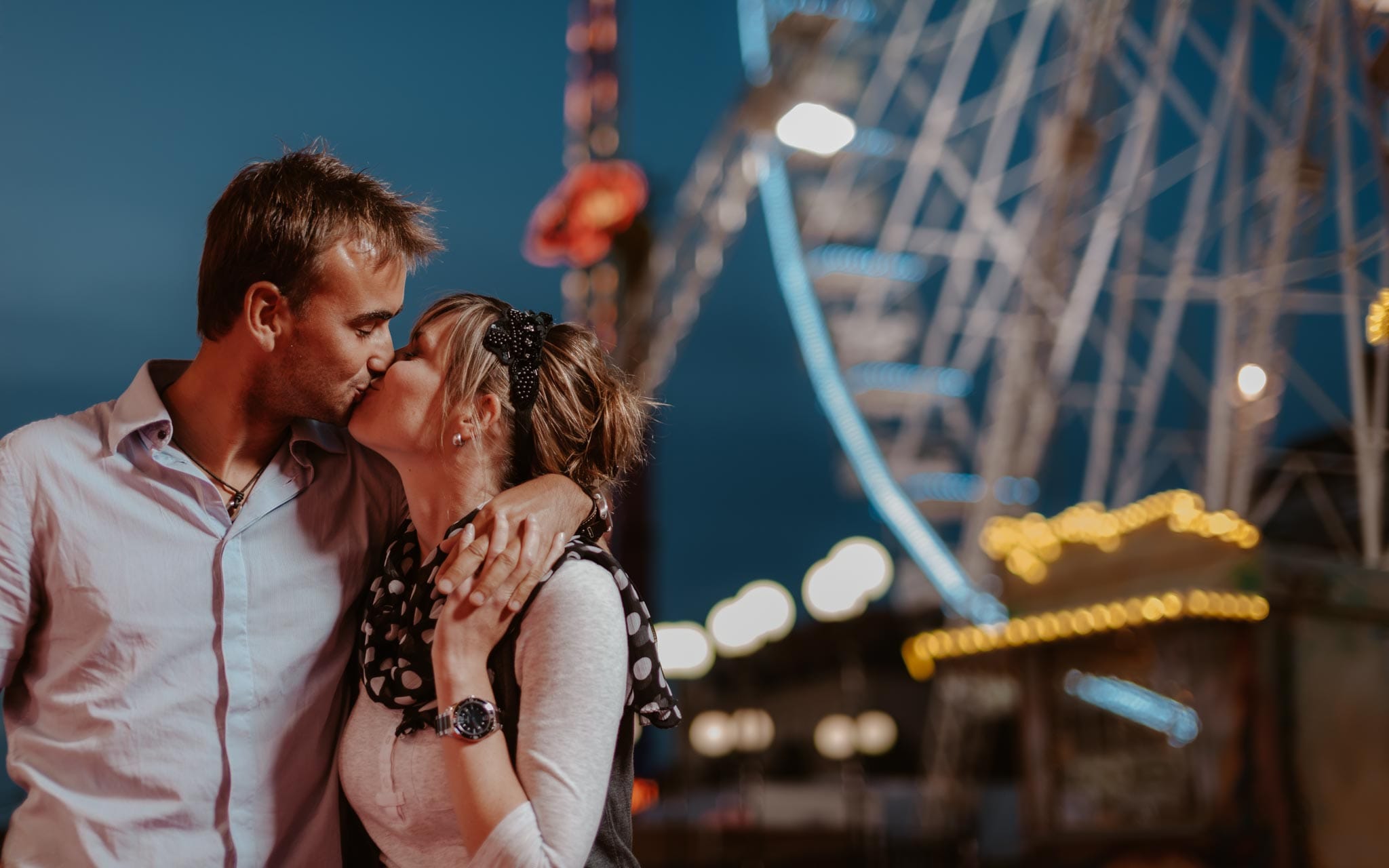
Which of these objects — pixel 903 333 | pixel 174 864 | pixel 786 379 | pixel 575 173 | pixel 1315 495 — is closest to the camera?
pixel 174 864

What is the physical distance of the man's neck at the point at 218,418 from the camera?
2.39m

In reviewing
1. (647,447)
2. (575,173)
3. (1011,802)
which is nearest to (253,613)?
(647,447)

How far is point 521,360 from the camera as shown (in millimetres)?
2326

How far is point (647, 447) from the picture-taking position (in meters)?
2.78

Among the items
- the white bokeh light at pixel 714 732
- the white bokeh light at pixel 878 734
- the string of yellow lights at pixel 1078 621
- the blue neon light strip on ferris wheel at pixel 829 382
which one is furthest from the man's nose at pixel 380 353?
the white bokeh light at pixel 714 732

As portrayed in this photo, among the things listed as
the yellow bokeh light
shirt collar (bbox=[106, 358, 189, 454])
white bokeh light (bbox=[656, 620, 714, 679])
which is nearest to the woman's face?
shirt collar (bbox=[106, 358, 189, 454])

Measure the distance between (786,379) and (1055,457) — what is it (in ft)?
183

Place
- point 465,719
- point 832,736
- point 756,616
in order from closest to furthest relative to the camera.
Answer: point 465,719, point 756,616, point 832,736

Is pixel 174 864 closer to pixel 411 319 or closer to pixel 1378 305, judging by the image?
pixel 411 319

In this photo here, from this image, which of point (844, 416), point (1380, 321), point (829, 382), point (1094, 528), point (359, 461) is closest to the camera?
point (359, 461)

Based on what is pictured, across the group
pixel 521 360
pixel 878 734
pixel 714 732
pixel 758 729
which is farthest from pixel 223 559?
pixel 714 732

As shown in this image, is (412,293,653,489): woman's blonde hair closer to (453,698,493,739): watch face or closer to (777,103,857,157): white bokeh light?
(453,698,493,739): watch face

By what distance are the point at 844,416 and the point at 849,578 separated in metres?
11.5

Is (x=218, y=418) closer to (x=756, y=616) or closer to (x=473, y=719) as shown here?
(x=473, y=719)
